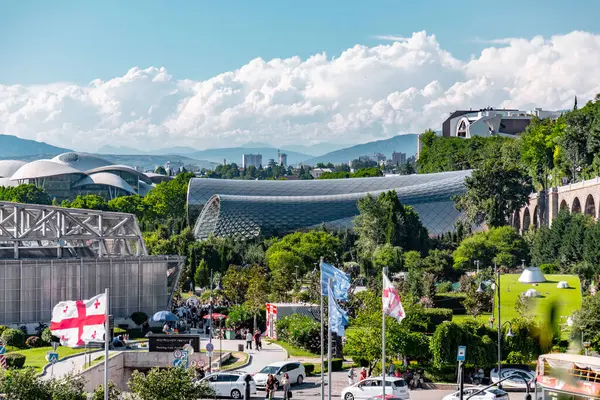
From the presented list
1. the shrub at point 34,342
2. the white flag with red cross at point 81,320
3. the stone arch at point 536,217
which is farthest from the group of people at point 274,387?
the stone arch at point 536,217

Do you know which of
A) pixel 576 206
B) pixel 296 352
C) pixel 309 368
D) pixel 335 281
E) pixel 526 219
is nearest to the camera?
pixel 335 281

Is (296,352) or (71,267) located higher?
(71,267)

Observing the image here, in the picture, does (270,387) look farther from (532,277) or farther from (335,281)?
(532,277)

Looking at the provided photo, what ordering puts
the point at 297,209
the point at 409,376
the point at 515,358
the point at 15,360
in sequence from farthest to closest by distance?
the point at 297,209
the point at 515,358
the point at 409,376
the point at 15,360

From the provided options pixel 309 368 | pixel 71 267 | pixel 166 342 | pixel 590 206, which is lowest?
pixel 309 368

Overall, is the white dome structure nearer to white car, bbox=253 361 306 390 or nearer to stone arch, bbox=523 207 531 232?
white car, bbox=253 361 306 390

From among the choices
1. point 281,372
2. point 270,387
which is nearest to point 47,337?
point 281,372

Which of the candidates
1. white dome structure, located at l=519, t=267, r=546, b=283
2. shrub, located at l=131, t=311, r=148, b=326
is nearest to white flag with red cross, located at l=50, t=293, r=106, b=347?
shrub, located at l=131, t=311, r=148, b=326
